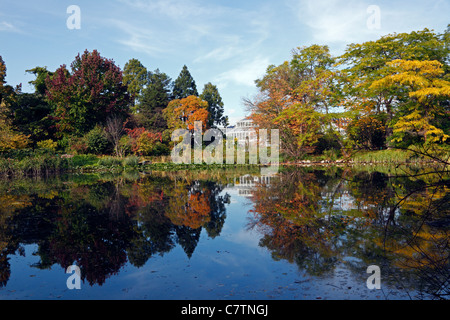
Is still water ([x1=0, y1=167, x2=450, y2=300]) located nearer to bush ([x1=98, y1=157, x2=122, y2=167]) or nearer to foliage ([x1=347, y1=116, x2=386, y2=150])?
bush ([x1=98, y1=157, x2=122, y2=167])

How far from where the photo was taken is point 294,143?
22812mm

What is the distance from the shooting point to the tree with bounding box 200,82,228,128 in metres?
38.6

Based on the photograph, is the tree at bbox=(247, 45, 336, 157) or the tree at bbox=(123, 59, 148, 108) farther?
the tree at bbox=(123, 59, 148, 108)

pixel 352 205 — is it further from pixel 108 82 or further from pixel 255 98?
pixel 108 82

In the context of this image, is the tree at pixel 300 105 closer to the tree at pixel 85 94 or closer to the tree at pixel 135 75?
the tree at pixel 85 94

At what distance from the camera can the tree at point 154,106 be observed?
31.5 metres

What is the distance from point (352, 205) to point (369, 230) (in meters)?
1.97

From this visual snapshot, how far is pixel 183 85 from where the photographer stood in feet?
123

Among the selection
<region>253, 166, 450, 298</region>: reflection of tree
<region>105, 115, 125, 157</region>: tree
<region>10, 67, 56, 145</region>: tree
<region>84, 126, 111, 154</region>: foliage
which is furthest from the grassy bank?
<region>253, 166, 450, 298</region>: reflection of tree

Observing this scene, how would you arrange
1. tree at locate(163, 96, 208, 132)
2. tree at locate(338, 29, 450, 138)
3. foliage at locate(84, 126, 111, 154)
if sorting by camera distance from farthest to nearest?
1. tree at locate(163, 96, 208, 132)
2. foliage at locate(84, 126, 111, 154)
3. tree at locate(338, 29, 450, 138)

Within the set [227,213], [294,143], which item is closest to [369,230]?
[227,213]

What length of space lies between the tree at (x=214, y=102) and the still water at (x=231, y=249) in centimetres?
3279

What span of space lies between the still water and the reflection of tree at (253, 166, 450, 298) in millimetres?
15

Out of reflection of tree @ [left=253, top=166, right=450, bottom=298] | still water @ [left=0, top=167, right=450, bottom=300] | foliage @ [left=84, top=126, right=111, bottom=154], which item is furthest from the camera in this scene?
foliage @ [left=84, top=126, right=111, bottom=154]
